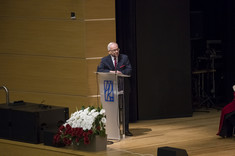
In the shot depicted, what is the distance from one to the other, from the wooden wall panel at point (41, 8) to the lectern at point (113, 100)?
1490 millimetres

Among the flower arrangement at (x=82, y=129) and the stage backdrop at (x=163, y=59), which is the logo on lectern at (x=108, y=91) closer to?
the flower arrangement at (x=82, y=129)

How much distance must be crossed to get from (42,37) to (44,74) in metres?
0.64

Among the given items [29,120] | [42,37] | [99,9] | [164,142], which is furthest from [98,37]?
[29,120]

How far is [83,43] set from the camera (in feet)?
29.1

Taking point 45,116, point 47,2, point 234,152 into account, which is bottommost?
point 234,152

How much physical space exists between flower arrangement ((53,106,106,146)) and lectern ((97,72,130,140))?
0.94 m

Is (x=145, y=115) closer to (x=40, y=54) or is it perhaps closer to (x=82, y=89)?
(x=82, y=89)

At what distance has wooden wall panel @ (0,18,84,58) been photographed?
8.98 m

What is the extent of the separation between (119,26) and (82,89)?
130cm

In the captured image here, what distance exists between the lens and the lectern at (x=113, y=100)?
7797 millimetres

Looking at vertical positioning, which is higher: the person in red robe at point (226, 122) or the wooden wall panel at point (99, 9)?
the wooden wall panel at point (99, 9)

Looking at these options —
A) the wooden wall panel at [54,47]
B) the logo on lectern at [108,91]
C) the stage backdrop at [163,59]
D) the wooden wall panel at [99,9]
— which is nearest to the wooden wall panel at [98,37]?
the wooden wall panel at [54,47]

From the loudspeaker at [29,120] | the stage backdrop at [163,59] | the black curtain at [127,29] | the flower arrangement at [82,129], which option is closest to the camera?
the flower arrangement at [82,129]

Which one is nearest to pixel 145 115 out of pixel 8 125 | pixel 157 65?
pixel 157 65
